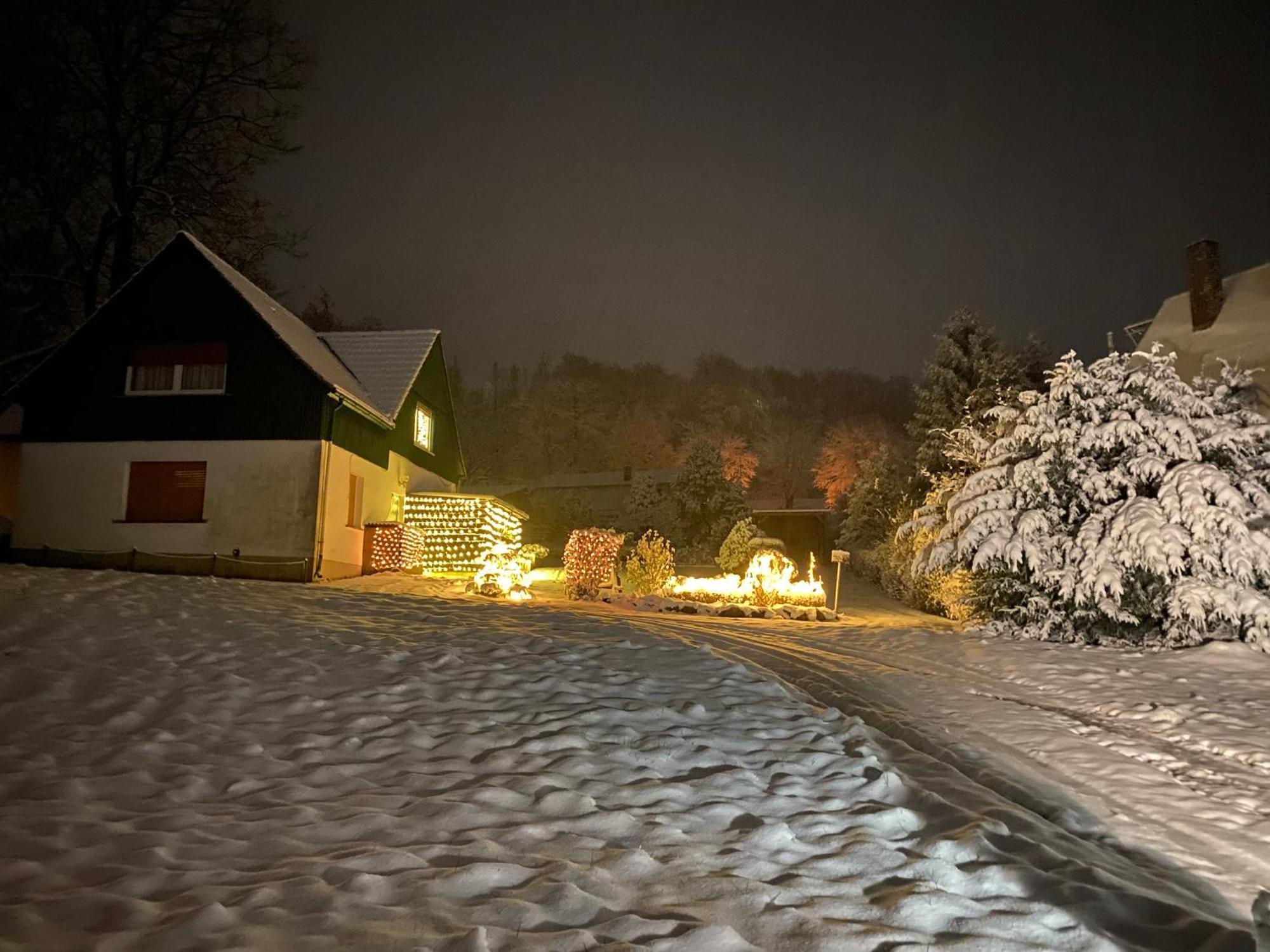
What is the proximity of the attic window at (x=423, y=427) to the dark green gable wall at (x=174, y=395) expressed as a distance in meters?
6.42

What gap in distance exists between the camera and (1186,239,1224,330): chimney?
2106cm

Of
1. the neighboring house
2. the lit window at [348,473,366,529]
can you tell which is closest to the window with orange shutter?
the lit window at [348,473,366,529]

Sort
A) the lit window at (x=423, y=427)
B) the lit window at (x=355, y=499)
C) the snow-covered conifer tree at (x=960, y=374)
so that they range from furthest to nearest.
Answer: the snow-covered conifer tree at (x=960, y=374) < the lit window at (x=423, y=427) < the lit window at (x=355, y=499)

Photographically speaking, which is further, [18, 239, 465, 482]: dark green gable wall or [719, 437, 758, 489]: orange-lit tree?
[719, 437, 758, 489]: orange-lit tree

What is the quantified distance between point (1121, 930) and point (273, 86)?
25404mm

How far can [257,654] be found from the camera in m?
8.53

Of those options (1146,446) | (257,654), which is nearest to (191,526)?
(257,654)

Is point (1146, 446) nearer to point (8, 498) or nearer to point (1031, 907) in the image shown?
point (1031, 907)

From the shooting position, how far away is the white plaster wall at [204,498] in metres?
18.0

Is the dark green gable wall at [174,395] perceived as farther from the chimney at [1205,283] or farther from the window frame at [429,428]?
the chimney at [1205,283]

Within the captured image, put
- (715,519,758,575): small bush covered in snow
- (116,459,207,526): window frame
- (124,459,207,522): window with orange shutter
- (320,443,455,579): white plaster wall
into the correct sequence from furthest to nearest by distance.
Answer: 1. (715,519,758,575): small bush covered in snow
2. (124,459,207,522): window with orange shutter
3. (320,443,455,579): white plaster wall
4. (116,459,207,526): window frame

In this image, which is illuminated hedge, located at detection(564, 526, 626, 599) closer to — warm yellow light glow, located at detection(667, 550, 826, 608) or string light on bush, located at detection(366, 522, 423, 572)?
warm yellow light glow, located at detection(667, 550, 826, 608)

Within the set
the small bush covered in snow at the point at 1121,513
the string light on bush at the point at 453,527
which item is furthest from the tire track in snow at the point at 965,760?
the string light on bush at the point at 453,527

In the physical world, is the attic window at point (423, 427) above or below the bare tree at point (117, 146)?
below
